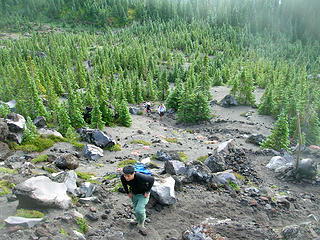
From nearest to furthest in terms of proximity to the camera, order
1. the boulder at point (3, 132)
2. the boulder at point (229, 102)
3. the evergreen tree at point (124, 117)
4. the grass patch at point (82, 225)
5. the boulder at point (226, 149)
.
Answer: the grass patch at point (82, 225)
the boulder at point (226, 149)
the boulder at point (3, 132)
the evergreen tree at point (124, 117)
the boulder at point (229, 102)

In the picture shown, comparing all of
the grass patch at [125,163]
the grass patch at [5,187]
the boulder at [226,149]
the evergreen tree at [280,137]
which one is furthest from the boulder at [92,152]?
the evergreen tree at [280,137]

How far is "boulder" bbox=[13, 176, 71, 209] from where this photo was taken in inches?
376

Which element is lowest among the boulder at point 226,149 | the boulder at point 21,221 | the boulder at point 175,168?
the boulder at point 226,149

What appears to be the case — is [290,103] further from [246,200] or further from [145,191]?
[145,191]

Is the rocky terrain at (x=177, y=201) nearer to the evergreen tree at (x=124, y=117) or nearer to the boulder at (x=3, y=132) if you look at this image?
the boulder at (x=3, y=132)

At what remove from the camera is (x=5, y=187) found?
37.0 ft

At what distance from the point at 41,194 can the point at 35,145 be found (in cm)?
1378

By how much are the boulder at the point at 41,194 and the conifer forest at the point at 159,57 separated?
754 inches

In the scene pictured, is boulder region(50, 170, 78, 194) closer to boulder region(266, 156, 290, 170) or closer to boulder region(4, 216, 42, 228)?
boulder region(4, 216, 42, 228)

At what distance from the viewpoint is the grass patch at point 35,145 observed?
2077 cm

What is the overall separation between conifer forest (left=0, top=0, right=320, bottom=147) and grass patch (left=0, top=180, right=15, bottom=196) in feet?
56.3

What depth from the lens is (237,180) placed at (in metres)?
15.1

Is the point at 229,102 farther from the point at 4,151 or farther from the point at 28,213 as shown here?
the point at 28,213

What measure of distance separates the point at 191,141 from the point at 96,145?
468 inches
